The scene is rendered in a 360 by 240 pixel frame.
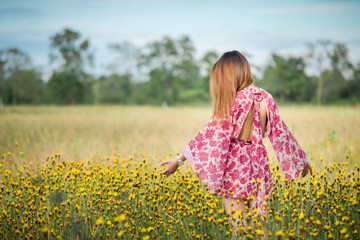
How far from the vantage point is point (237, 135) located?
2484 mm

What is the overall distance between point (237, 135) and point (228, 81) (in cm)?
49

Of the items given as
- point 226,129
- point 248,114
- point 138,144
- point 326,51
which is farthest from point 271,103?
point 326,51

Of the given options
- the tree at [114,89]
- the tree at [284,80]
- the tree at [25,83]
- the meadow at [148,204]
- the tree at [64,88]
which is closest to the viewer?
the meadow at [148,204]

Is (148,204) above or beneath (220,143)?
beneath

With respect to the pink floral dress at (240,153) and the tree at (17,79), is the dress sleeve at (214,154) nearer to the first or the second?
the pink floral dress at (240,153)

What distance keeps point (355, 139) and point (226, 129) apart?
221 inches

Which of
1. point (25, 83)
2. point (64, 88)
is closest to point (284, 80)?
point (64, 88)

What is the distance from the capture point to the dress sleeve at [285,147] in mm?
2535

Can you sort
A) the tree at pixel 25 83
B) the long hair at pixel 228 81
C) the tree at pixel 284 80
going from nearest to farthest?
the long hair at pixel 228 81, the tree at pixel 25 83, the tree at pixel 284 80

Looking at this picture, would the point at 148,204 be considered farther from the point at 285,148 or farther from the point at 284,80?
the point at 284,80

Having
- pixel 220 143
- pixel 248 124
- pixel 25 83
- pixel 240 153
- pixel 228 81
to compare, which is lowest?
pixel 240 153

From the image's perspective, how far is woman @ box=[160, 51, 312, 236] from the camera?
2465 mm

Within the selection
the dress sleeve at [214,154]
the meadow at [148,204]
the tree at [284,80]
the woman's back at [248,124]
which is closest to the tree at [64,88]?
the tree at [284,80]

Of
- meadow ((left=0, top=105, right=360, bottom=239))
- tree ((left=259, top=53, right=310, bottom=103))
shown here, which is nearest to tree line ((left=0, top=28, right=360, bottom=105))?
tree ((left=259, top=53, right=310, bottom=103))
